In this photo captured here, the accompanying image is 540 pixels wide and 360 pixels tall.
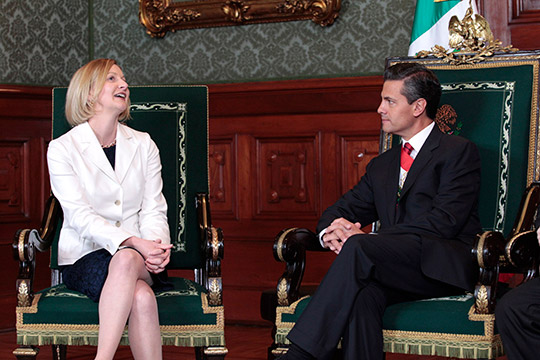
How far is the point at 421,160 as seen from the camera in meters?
3.23

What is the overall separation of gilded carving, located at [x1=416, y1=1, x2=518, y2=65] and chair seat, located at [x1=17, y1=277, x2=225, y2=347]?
1.47 metres

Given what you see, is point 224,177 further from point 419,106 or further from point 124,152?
point 419,106

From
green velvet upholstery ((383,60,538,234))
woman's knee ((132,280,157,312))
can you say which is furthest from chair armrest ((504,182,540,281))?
woman's knee ((132,280,157,312))

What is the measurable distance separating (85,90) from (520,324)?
1.95m

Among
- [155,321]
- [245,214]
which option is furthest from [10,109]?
[155,321]

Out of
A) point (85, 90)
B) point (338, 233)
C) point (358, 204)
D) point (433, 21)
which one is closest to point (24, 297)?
point (85, 90)

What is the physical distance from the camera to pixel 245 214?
5.12 m

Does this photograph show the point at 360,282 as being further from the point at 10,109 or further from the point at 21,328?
the point at 10,109

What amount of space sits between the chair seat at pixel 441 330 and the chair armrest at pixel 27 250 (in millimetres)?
1346

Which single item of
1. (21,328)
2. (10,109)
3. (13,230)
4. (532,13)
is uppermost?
(532,13)

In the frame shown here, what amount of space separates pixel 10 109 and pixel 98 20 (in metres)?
0.93

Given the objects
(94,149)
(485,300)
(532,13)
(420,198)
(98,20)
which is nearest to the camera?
(485,300)

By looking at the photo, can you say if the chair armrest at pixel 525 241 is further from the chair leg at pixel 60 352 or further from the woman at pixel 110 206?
the chair leg at pixel 60 352

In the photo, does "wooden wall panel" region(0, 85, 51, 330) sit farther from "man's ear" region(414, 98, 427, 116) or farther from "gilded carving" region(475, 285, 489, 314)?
"gilded carving" region(475, 285, 489, 314)
